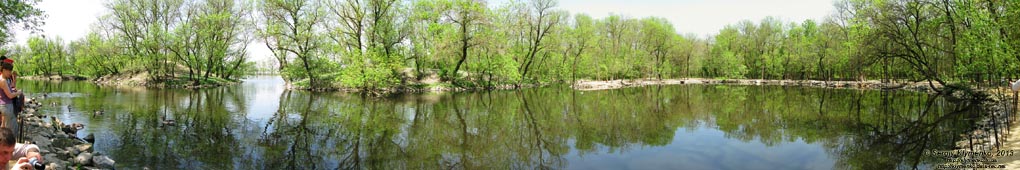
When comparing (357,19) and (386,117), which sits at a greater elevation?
(357,19)

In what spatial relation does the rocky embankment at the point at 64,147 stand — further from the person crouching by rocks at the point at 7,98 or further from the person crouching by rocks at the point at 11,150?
the person crouching by rocks at the point at 11,150

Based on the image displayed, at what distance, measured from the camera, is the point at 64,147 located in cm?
1166

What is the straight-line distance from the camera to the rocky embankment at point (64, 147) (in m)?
9.55

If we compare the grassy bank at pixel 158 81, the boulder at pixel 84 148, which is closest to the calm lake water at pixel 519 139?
the boulder at pixel 84 148

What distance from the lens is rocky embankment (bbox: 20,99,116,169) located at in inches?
376

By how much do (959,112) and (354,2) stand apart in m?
43.3

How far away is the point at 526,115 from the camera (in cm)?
2219

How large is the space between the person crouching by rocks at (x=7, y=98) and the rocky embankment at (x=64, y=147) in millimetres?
852

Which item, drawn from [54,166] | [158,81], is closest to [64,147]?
[54,166]

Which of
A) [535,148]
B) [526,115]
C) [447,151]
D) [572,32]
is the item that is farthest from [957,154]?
[572,32]

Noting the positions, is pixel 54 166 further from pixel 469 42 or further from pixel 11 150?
pixel 469 42

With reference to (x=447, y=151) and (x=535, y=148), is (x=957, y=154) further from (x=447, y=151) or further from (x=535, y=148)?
(x=447, y=151)

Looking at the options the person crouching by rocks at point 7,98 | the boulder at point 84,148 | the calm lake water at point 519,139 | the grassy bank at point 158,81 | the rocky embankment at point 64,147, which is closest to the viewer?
the person crouching by rocks at point 7,98

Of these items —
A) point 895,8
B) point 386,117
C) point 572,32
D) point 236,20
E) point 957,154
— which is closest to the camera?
point 957,154
